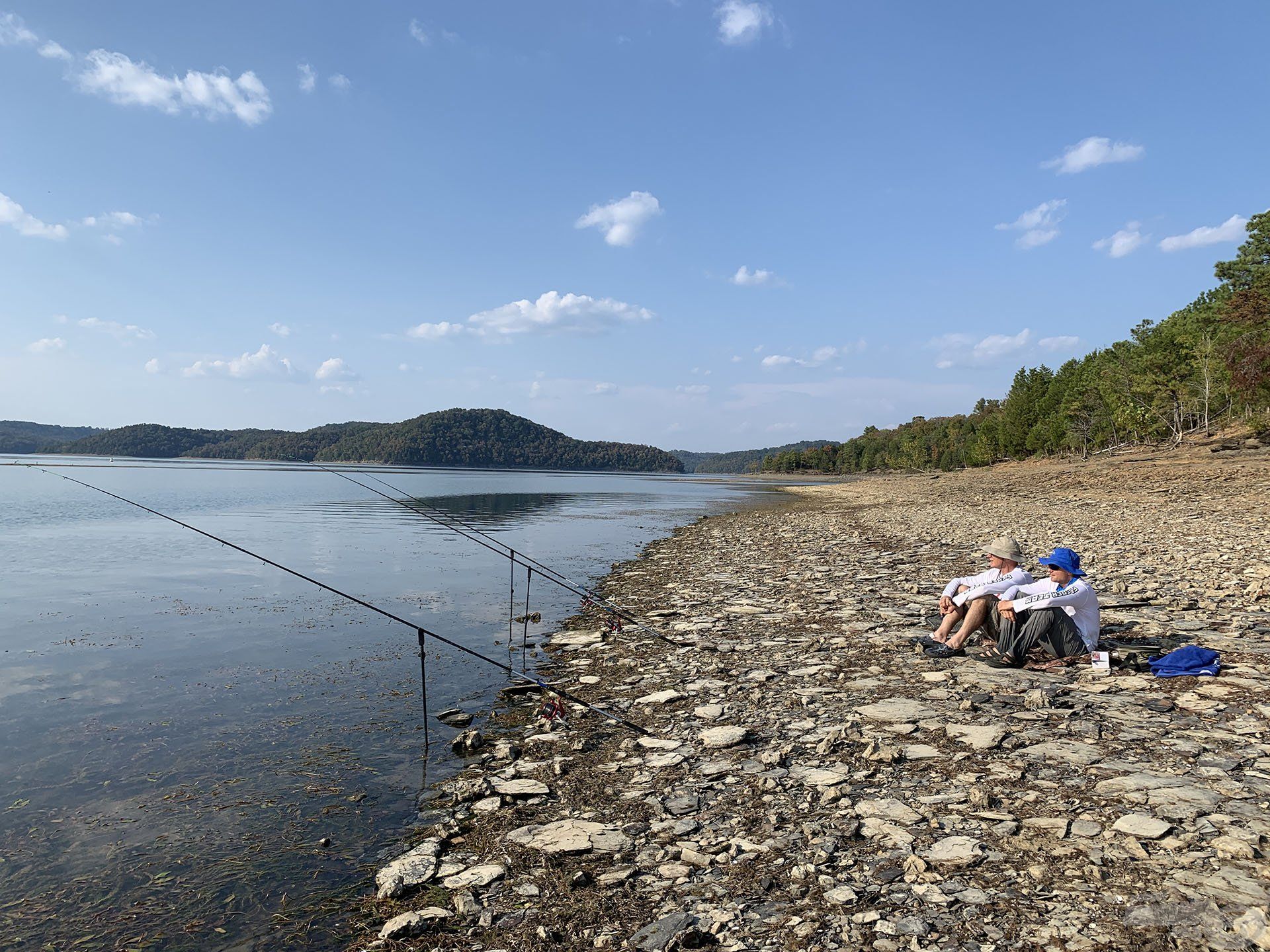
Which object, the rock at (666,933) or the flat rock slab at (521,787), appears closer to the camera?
the rock at (666,933)

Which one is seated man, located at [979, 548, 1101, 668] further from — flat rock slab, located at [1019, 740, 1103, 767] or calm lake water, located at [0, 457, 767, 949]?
calm lake water, located at [0, 457, 767, 949]

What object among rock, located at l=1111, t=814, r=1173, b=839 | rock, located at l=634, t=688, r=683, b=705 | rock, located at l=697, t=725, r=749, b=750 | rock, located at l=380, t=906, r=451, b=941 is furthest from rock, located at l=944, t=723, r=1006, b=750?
rock, located at l=380, t=906, r=451, b=941

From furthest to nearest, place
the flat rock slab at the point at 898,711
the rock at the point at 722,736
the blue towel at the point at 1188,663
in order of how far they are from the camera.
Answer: the blue towel at the point at 1188,663 → the flat rock slab at the point at 898,711 → the rock at the point at 722,736

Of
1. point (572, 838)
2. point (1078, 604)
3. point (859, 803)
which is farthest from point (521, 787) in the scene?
point (1078, 604)

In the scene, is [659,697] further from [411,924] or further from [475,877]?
[411,924]

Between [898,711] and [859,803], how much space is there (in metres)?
2.23

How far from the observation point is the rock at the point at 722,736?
23.0ft

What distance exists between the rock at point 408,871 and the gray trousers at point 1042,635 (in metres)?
7.22

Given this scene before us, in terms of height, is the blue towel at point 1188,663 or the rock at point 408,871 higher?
the blue towel at point 1188,663

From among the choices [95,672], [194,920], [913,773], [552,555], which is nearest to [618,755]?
[913,773]

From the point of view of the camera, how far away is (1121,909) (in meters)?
3.78

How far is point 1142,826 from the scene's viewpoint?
4.62 meters

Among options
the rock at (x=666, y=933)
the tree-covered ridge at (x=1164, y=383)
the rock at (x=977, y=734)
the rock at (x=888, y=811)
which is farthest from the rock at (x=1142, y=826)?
the tree-covered ridge at (x=1164, y=383)

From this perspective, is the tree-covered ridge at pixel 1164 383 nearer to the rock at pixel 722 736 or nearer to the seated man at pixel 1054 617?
the seated man at pixel 1054 617
